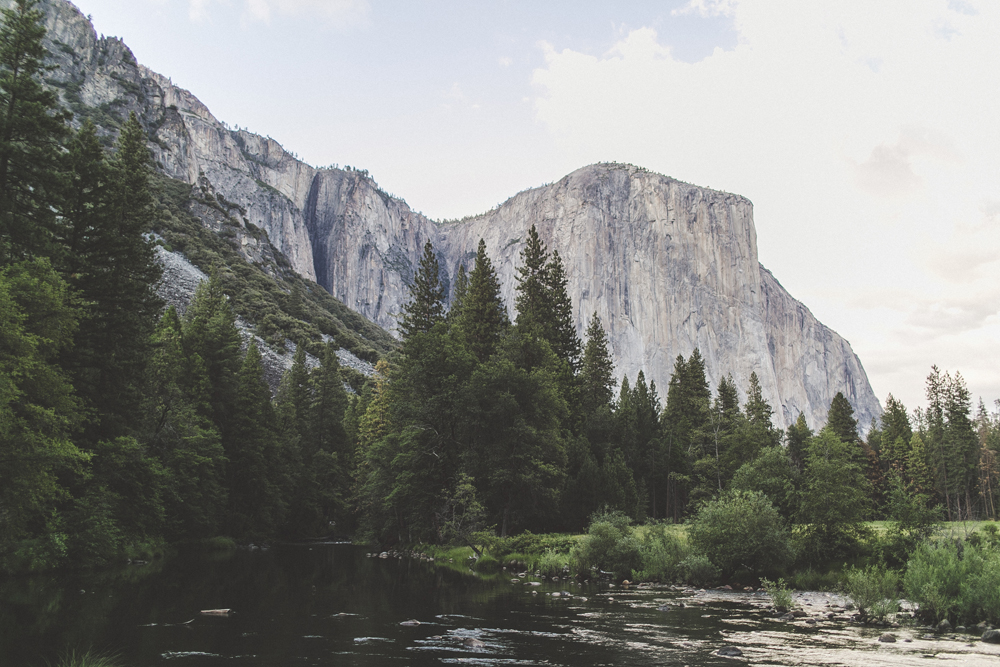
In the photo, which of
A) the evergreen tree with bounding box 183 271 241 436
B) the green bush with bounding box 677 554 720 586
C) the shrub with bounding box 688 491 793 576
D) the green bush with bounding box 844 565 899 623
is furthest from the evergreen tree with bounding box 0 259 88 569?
the evergreen tree with bounding box 183 271 241 436

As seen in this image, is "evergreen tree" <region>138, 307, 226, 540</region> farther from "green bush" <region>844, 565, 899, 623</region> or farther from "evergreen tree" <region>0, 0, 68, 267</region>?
"green bush" <region>844, 565, 899, 623</region>

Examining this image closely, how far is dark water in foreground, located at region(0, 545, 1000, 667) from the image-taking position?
1025 cm

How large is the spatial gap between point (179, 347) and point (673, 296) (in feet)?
476

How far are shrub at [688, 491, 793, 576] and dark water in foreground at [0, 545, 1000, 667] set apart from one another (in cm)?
211

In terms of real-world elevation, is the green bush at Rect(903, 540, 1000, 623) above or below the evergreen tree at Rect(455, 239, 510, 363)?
below

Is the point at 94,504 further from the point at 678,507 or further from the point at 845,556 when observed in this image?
the point at 678,507

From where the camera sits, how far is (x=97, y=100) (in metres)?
130

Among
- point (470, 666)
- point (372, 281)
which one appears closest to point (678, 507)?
point (470, 666)

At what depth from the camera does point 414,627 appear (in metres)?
13.4

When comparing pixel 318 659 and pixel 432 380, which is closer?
pixel 318 659

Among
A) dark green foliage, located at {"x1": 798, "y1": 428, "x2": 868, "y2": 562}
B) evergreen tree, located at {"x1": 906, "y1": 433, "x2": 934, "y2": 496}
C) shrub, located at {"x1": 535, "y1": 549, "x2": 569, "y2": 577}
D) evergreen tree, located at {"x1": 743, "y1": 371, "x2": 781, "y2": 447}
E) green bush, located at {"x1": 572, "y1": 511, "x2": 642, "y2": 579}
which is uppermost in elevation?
evergreen tree, located at {"x1": 743, "y1": 371, "x2": 781, "y2": 447}

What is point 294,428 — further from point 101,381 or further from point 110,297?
point 110,297

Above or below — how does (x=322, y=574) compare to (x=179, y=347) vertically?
below

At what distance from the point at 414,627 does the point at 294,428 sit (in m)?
47.5
